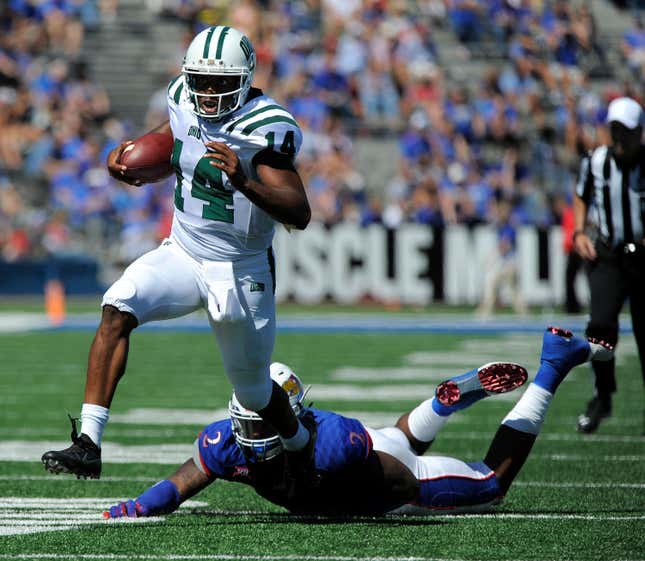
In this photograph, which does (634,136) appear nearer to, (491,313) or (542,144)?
(491,313)

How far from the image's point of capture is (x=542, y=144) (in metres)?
17.7

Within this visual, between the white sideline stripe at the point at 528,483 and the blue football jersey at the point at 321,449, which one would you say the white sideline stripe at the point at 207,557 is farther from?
the white sideline stripe at the point at 528,483

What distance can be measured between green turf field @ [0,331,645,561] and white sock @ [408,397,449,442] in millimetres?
283

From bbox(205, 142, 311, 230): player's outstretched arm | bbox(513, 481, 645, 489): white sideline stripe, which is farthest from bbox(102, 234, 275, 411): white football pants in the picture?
bbox(513, 481, 645, 489): white sideline stripe

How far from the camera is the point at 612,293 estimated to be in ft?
22.1

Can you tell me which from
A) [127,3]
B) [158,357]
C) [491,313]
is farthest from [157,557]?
[127,3]

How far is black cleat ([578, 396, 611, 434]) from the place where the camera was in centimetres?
689

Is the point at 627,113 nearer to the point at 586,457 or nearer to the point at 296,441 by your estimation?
the point at 586,457

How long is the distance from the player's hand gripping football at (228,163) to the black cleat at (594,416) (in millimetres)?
3229

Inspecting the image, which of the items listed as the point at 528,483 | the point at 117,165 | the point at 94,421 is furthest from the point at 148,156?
the point at 528,483

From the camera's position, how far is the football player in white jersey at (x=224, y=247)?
14.3 feet

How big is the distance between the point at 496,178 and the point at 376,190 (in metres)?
1.88

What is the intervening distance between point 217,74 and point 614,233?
306cm

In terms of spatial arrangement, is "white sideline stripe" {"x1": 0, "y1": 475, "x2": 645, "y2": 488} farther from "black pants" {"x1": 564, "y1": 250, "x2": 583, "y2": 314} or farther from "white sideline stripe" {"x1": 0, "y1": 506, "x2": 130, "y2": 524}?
"black pants" {"x1": 564, "y1": 250, "x2": 583, "y2": 314}
